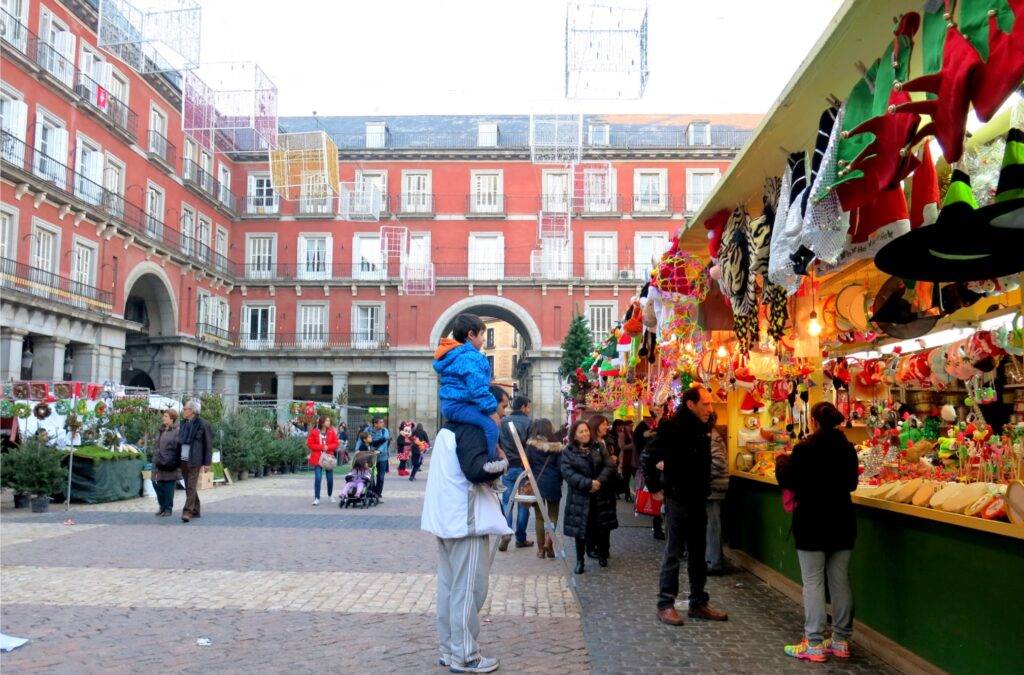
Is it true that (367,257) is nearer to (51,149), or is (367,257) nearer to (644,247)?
(644,247)

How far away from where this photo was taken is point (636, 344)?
13.2 meters

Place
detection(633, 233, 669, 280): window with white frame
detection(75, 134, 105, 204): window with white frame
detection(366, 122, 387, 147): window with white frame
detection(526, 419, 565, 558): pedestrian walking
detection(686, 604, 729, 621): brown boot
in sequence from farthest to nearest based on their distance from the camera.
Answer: detection(366, 122, 387, 147): window with white frame, detection(633, 233, 669, 280): window with white frame, detection(75, 134, 105, 204): window with white frame, detection(526, 419, 565, 558): pedestrian walking, detection(686, 604, 729, 621): brown boot

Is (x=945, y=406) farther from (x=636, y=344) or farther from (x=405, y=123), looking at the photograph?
(x=405, y=123)

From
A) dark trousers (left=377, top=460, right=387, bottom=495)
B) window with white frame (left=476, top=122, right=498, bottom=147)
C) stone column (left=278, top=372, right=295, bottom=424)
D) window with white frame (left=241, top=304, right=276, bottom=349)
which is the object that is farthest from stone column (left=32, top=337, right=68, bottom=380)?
window with white frame (left=476, top=122, right=498, bottom=147)

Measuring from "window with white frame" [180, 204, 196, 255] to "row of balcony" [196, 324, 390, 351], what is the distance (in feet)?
18.8

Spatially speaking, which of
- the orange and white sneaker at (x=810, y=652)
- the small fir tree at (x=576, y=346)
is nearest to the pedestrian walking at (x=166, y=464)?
the orange and white sneaker at (x=810, y=652)

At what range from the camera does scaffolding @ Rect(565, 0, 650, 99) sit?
13297 millimetres

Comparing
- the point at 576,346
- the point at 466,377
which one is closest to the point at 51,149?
the point at 576,346

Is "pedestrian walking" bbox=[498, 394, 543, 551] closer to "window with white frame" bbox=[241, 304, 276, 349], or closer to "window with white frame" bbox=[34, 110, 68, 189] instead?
"window with white frame" bbox=[34, 110, 68, 189]

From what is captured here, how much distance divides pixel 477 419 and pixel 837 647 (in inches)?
111

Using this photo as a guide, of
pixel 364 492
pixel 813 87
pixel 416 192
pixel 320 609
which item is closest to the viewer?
pixel 813 87

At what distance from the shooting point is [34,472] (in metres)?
13.4

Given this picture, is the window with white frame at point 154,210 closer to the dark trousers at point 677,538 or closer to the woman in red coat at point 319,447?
the woman in red coat at point 319,447

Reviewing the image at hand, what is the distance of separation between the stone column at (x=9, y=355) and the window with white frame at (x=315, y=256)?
18.9 m
